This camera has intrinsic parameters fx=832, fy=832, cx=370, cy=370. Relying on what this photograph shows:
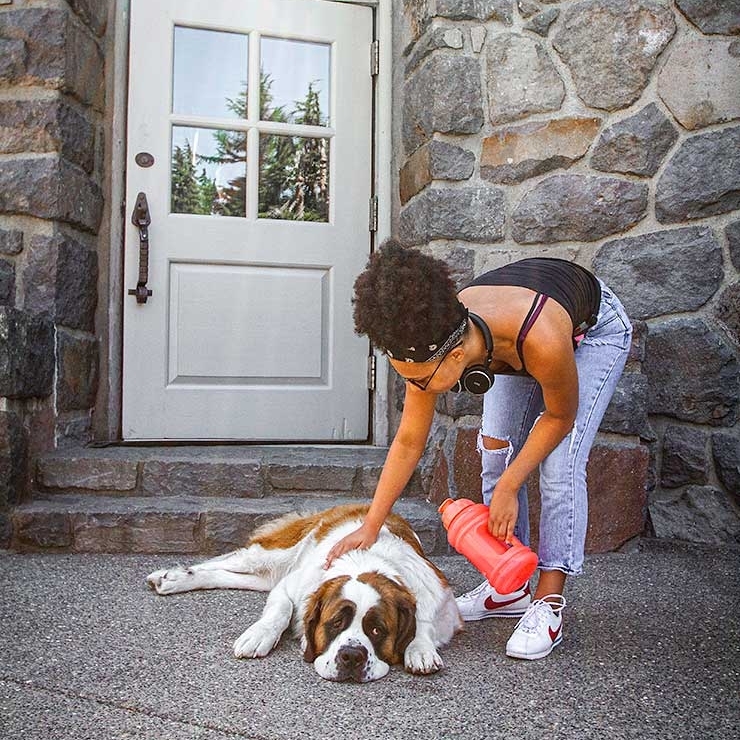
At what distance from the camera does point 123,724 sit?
1.87 m

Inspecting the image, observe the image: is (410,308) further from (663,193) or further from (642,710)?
(663,193)

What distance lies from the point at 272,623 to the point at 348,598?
1.10 ft

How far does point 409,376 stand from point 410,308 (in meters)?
A: 0.23

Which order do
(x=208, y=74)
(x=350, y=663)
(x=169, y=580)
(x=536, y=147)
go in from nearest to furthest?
(x=350, y=663) → (x=169, y=580) → (x=536, y=147) → (x=208, y=74)

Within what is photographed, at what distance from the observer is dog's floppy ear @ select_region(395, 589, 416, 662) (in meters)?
2.32

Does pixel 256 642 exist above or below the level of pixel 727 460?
below

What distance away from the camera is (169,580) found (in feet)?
9.68

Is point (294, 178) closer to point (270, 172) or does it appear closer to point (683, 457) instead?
point (270, 172)

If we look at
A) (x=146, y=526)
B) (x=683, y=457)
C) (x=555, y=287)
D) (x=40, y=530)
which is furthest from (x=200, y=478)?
(x=683, y=457)

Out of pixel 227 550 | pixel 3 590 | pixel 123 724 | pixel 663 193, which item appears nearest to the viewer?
pixel 123 724

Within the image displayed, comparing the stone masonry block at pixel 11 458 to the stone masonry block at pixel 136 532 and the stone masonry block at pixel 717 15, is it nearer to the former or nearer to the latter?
the stone masonry block at pixel 136 532

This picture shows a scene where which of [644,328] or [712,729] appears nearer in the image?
[712,729]

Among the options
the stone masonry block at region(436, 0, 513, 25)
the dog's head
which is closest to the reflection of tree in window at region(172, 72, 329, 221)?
the stone masonry block at region(436, 0, 513, 25)

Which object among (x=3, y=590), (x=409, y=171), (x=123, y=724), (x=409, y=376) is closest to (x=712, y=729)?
(x=409, y=376)
